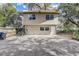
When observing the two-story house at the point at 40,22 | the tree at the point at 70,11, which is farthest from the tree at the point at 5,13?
the tree at the point at 70,11

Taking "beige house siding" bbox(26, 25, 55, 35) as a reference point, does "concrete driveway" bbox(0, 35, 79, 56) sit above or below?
below

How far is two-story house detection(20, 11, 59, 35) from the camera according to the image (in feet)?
8.10

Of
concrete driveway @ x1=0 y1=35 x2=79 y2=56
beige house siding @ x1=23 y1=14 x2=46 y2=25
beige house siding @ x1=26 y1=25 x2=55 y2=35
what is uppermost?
beige house siding @ x1=23 y1=14 x2=46 y2=25

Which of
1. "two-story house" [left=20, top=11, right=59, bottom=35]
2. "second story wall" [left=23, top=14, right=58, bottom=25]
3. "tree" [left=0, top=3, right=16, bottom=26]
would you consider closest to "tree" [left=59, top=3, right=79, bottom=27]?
"two-story house" [left=20, top=11, right=59, bottom=35]

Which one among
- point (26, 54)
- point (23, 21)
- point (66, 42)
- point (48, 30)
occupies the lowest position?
point (26, 54)

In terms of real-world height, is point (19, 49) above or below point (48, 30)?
below

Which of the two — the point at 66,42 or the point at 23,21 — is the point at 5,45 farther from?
the point at 66,42

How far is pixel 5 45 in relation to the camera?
8.34 feet

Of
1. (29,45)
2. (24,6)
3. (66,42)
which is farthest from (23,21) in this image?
(66,42)

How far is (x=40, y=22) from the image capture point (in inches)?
97.7

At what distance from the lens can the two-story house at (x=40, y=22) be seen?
2.47m

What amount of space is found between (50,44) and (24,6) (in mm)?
756

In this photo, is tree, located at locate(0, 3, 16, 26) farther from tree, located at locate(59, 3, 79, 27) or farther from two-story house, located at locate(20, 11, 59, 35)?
tree, located at locate(59, 3, 79, 27)

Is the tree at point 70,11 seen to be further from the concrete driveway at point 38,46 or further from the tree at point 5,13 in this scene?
the tree at point 5,13
